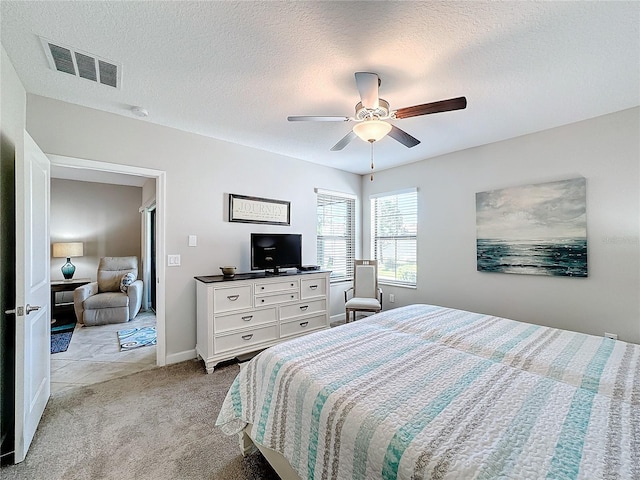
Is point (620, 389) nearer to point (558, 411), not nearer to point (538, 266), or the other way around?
point (558, 411)

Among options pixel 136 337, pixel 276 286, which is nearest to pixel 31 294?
pixel 276 286

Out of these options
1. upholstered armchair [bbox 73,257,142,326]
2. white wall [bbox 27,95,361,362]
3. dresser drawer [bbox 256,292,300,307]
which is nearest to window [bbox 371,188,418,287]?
white wall [bbox 27,95,361,362]

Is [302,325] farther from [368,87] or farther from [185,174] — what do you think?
[368,87]

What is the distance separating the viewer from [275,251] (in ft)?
11.6

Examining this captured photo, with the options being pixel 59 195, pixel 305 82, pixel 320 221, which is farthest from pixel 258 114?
pixel 59 195

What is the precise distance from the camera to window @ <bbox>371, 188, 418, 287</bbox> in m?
4.25

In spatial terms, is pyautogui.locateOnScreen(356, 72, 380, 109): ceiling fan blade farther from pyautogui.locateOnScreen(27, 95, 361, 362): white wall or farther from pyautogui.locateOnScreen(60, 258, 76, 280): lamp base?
pyautogui.locateOnScreen(60, 258, 76, 280): lamp base

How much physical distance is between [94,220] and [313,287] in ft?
16.2

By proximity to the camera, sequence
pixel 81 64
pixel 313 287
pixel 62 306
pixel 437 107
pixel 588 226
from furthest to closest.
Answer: pixel 62 306 → pixel 313 287 → pixel 588 226 → pixel 81 64 → pixel 437 107

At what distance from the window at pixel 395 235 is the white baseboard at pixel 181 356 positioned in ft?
9.92

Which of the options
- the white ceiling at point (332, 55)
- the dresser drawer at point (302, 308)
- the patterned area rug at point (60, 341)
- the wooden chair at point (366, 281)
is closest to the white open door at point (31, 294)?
the white ceiling at point (332, 55)

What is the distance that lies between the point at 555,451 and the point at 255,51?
241 cm

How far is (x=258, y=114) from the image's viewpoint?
2.65 metres

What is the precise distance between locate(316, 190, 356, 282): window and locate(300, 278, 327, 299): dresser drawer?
743 mm
